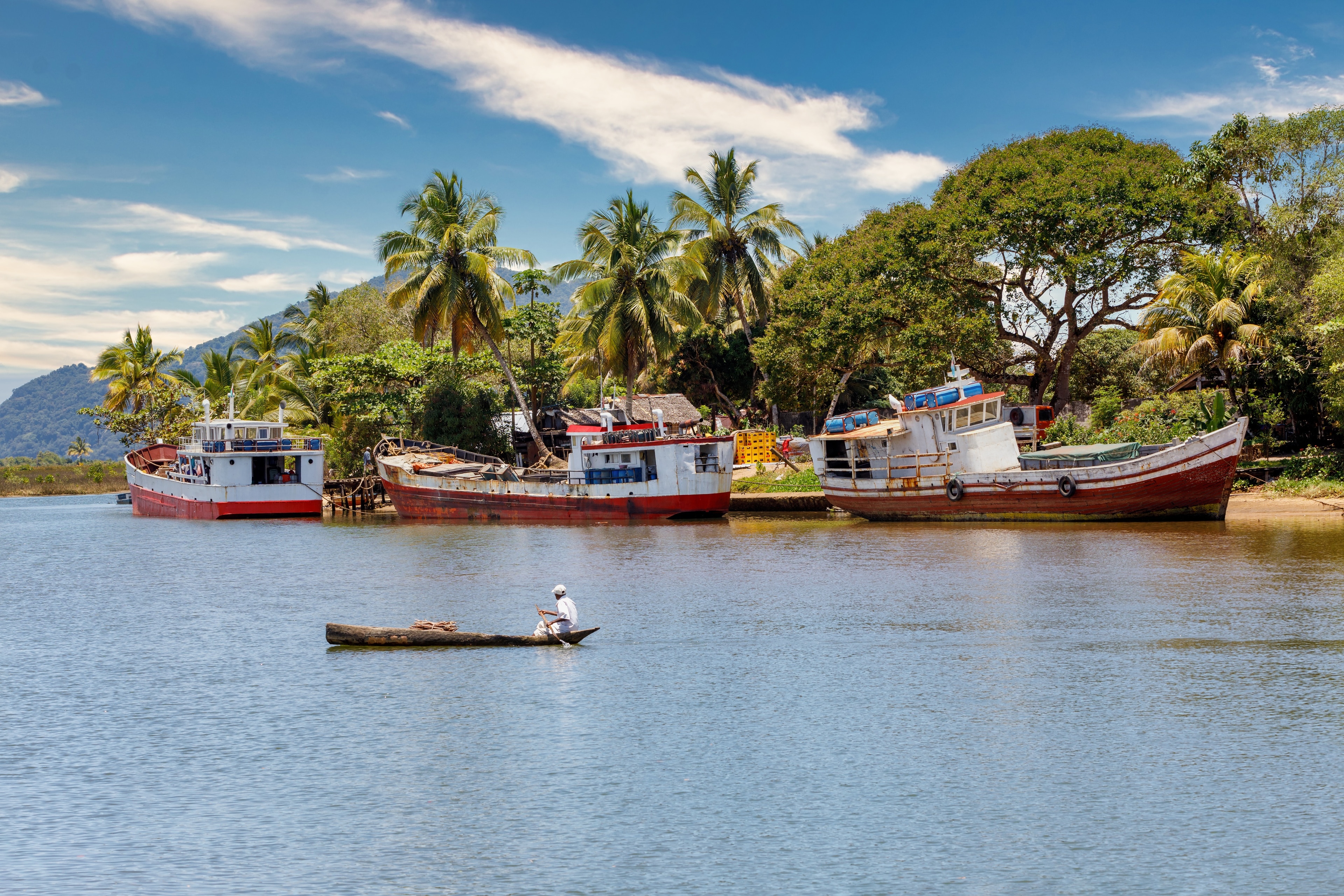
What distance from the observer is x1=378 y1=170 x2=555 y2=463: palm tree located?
48.7m

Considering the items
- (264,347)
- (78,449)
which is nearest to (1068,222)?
(264,347)

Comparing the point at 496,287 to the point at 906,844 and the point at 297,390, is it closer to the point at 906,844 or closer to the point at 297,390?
the point at 297,390

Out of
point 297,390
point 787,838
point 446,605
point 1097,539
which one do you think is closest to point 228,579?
point 446,605

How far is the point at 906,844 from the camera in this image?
9352 millimetres

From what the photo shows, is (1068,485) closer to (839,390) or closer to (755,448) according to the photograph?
(839,390)

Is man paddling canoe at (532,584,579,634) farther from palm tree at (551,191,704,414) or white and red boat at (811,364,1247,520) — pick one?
palm tree at (551,191,704,414)

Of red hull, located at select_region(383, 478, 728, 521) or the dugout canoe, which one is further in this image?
red hull, located at select_region(383, 478, 728, 521)

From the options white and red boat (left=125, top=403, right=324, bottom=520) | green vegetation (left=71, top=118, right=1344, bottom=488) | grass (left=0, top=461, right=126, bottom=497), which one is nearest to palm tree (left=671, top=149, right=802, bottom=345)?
green vegetation (left=71, top=118, right=1344, bottom=488)

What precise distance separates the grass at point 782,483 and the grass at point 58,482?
58.3 meters

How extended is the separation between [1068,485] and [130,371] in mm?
64490

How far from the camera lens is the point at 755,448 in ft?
161

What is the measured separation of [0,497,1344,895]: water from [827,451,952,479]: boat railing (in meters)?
11.5

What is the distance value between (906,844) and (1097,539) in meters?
22.2

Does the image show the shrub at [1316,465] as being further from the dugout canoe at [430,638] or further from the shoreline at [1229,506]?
the dugout canoe at [430,638]
